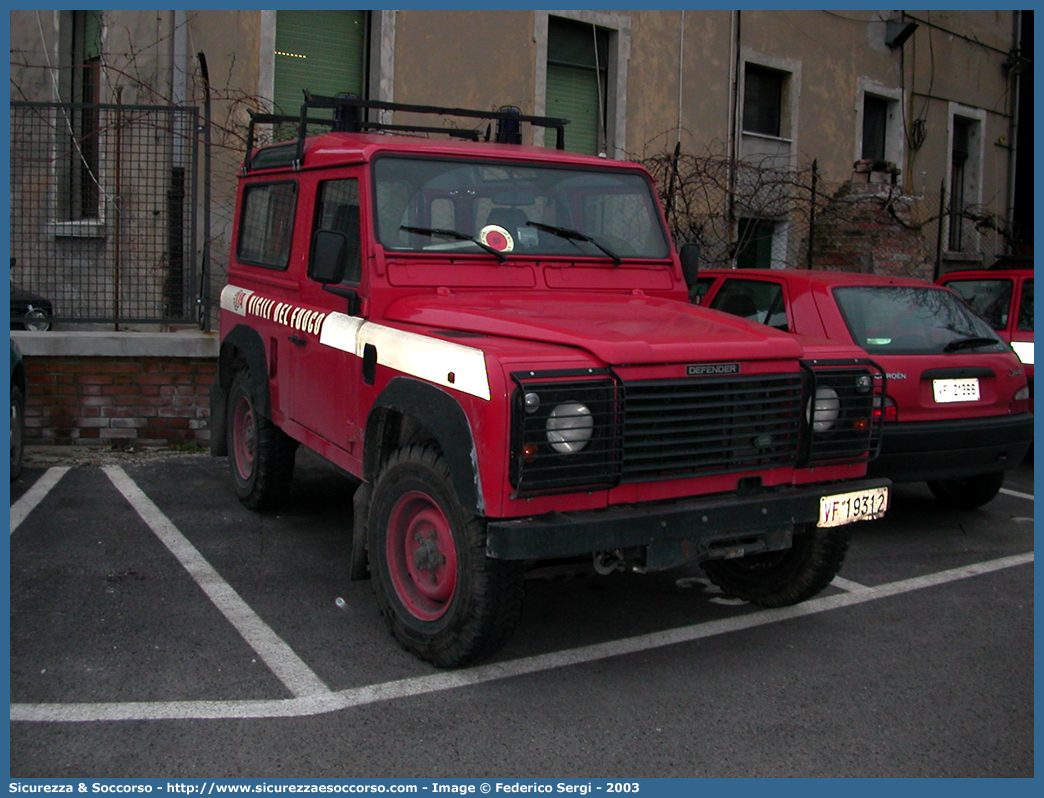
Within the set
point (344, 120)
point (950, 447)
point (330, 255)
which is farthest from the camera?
point (950, 447)

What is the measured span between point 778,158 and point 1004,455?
10322 mm

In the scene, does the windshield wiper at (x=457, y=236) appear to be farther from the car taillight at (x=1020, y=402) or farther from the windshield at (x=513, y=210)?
the car taillight at (x=1020, y=402)

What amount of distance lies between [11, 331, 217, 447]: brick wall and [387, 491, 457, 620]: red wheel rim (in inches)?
185

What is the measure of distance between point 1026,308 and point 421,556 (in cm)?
638

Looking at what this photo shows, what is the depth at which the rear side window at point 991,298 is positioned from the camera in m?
8.62

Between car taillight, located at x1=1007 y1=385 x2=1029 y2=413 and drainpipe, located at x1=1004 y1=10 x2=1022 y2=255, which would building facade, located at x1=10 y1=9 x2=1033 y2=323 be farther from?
car taillight, located at x1=1007 y1=385 x2=1029 y2=413

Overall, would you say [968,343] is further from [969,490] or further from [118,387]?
[118,387]

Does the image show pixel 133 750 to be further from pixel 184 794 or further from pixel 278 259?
pixel 278 259

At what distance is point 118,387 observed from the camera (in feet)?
27.8

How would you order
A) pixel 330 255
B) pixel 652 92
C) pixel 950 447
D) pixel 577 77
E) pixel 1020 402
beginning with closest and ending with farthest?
1. pixel 330 255
2. pixel 950 447
3. pixel 1020 402
4. pixel 577 77
5. pixel 652 92

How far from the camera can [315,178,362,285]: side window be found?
4980 mm

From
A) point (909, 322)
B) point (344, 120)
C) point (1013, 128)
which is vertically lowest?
point (909, 322)

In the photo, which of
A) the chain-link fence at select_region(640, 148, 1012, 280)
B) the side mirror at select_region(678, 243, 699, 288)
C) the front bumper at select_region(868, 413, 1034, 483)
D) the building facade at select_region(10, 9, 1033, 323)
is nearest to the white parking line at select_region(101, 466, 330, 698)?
the side mirror at select_region(678, 243, 699, 288)

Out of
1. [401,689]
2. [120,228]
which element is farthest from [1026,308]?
[120,228]
